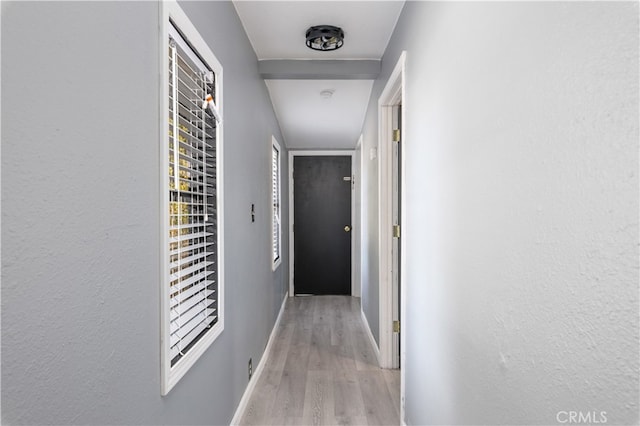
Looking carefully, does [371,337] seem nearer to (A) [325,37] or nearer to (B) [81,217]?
(A) [325,37]

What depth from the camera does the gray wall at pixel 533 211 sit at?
1.94ft

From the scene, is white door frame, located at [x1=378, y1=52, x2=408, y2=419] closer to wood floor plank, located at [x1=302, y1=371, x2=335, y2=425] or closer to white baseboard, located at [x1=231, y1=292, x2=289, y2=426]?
wood floor plank, located at [x1=302, y1=371, x2=335, y2=425]

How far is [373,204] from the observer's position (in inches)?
141

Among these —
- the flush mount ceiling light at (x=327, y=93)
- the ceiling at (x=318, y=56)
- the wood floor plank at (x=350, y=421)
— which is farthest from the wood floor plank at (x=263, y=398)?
the flush mount ceiling light at (x=327, y=93)

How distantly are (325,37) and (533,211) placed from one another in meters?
2.00

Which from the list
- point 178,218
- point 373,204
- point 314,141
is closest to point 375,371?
point 373,204

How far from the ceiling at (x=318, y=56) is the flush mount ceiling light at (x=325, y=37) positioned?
0.12ft

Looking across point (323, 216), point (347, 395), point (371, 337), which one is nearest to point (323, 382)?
point (347, 395)

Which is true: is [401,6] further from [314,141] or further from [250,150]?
[314,141]

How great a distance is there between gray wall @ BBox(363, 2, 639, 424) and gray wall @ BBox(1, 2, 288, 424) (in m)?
0.97

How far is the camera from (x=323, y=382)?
2742 millimetres

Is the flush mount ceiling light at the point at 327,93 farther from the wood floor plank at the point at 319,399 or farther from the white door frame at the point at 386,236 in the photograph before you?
the wood floor plank at the point at 319,399

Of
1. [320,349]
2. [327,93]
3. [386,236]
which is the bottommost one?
[320,349]

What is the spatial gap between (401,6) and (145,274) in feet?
6.59
